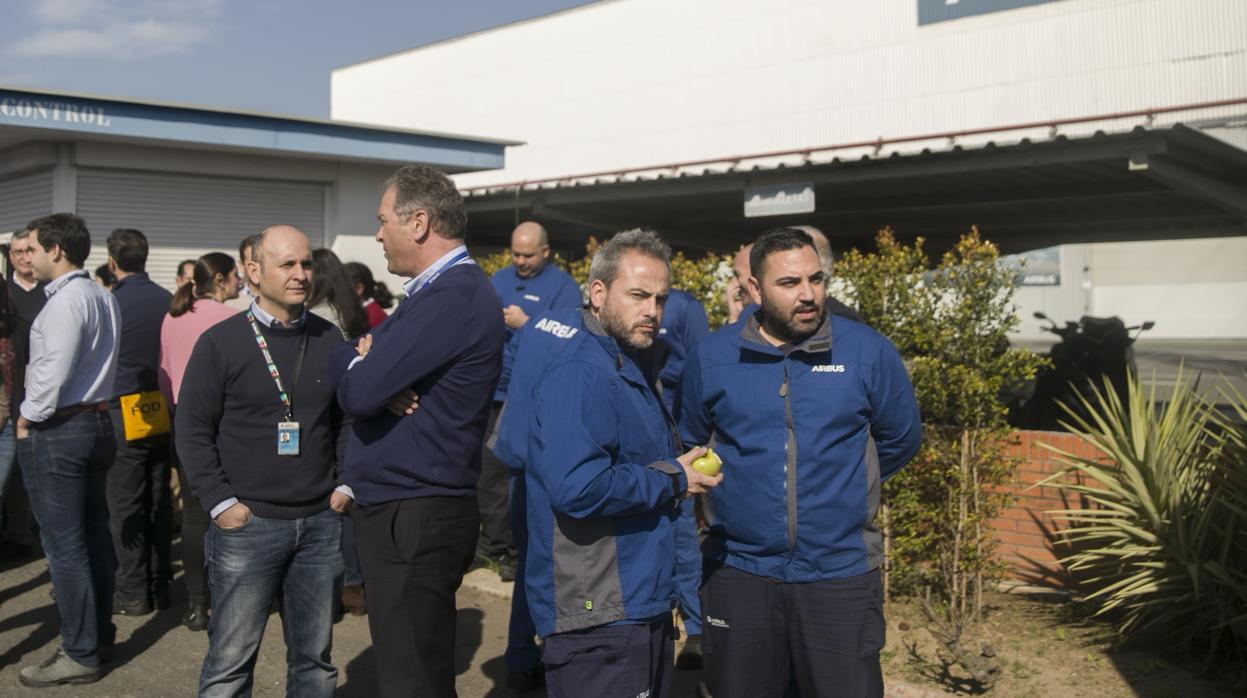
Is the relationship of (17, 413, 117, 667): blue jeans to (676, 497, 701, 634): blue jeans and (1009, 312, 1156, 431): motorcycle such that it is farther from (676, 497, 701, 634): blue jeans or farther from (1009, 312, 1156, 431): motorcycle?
(1009, 312, 1156, 431): motorcycle

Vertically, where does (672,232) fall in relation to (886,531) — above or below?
above

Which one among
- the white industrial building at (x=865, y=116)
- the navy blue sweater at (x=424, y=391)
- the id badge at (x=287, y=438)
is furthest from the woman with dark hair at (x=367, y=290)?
the white industrial building at (x=865, y=116)

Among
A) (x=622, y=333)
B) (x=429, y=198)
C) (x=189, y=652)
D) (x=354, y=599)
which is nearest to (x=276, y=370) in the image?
(x=429, y=198)

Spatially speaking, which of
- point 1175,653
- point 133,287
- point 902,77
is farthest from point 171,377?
point 902,77

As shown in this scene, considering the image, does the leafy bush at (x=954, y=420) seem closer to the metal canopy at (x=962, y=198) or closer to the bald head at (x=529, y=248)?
the bald head at (x=529, y=248)

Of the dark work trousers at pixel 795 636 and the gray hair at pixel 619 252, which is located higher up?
the gray hair at pixel 619 252

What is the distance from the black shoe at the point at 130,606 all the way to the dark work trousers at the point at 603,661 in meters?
4.34

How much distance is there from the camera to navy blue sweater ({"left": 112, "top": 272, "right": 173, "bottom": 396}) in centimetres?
611

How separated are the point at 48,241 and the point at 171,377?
1.12 m

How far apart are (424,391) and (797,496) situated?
4.19 ft

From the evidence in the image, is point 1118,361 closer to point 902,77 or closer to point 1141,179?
point 1141,179

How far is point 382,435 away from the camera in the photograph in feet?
10.7

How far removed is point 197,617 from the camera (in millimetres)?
5918

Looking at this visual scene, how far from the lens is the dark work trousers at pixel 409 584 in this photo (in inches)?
126
